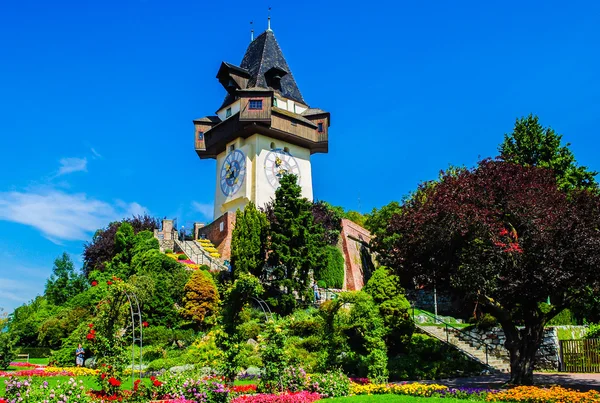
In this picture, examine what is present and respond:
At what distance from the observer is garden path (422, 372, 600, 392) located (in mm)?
17016

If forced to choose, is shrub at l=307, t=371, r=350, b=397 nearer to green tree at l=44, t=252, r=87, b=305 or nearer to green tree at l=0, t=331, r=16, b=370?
green tree at l=0, t=331, r=16, b=370

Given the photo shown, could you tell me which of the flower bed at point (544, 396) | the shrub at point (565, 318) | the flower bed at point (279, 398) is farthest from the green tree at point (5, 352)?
the shrub at point (565, 318)

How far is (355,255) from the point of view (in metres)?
39.9

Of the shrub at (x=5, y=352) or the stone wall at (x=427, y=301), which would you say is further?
the stone wall at (x=427, y=301)

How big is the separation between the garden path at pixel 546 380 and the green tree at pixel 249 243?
1292 centimetres

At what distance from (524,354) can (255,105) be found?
94.9 ft

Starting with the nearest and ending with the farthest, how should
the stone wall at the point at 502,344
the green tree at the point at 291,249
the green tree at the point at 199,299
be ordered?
the stone wall at the point at 502,344 < the green tree at the point at 199,299 < the green tree at the point at 291,249

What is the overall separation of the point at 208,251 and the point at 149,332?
532 inches

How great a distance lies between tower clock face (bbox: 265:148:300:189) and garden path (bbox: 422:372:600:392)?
2514 cm

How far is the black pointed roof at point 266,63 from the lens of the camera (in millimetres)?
45375

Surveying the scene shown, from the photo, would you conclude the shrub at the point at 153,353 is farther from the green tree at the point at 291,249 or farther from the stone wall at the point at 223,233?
the stone wall at the point at 223,233

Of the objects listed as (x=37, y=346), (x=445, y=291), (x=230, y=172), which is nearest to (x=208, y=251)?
(x=230, y=172)

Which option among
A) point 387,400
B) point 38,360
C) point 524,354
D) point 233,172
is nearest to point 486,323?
point 524,354

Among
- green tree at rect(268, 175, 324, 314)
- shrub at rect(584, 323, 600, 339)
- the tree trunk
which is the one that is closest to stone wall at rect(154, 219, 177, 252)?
green tree at rect(268, 175, 324, 314)
